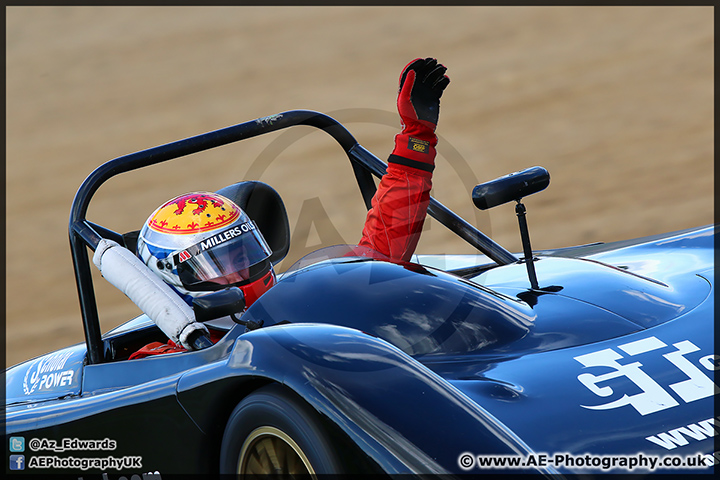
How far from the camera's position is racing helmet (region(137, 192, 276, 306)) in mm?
3117

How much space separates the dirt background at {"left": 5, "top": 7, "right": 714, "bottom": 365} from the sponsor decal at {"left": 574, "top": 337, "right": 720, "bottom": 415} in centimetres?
358

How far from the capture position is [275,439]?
1.98 metres

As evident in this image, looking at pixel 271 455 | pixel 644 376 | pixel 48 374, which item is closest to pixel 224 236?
pixel 48 374

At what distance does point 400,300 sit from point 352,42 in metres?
12.3

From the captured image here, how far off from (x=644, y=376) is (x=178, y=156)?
2.04m

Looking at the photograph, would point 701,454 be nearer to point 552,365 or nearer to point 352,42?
point 552,365

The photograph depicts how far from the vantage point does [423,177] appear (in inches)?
131

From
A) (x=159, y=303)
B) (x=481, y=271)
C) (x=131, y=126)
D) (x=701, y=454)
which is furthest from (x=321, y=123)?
(x=131, y=126)

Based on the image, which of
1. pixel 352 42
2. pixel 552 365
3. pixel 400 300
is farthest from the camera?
pixel 352 42

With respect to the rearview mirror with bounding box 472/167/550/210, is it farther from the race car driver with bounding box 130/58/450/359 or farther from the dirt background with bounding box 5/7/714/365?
the dirt background with bounding box 5/7/714/365

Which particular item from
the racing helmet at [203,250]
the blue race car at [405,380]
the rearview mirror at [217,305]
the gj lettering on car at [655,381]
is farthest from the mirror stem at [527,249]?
the rearview mirror at [217,305]

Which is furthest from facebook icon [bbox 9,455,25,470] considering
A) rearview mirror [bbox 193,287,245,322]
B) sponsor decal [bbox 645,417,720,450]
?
sponsor decal [bbox 645,417,720,450]

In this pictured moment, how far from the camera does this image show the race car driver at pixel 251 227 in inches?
123

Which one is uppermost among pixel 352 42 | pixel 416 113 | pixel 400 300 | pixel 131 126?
pixel 352 42
